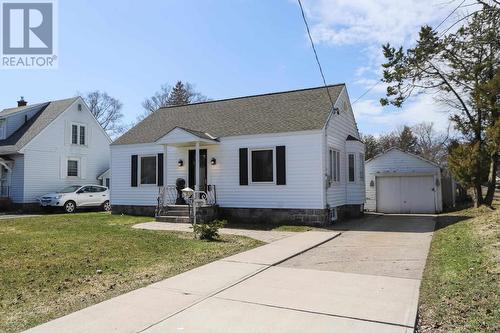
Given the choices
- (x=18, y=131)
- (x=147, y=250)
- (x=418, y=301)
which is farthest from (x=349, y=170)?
(x=18, y=131)

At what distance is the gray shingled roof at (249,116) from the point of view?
15727 mm

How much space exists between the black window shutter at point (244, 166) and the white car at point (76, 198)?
11.3 metres

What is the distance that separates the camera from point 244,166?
51.9 ft

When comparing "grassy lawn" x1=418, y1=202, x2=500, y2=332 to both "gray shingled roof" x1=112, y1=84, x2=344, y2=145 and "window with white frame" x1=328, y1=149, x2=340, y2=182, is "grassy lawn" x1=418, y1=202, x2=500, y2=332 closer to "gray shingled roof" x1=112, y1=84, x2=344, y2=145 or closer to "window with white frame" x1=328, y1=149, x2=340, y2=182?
"window with white frame" x1=328, y1=149, x2=340, y2=182

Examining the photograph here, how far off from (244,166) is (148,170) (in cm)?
505

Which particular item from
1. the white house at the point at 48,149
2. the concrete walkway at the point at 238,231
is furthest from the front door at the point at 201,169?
the white house at the point at 48,149

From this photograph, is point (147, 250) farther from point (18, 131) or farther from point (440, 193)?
point (18, 131)

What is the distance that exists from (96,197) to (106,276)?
57.8 feet

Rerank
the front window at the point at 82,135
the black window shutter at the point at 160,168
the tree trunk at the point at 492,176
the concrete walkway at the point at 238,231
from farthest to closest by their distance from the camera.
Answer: the front window at the point at 82,135 → the tree trunk at the point at 492,176 → the black window shutter at the point at 160,168 → the concrete walkway at the point at 238,231

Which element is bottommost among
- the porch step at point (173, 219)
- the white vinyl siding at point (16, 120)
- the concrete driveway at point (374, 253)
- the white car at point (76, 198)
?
the concrete driveway at point (374, 253)

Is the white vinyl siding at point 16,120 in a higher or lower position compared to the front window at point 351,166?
Result: higher

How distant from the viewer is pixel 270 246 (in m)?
10.0

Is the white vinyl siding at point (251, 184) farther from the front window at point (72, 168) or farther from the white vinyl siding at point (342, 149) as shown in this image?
the front window at point (72, 168)

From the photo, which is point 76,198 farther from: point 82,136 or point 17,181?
point 82,136
